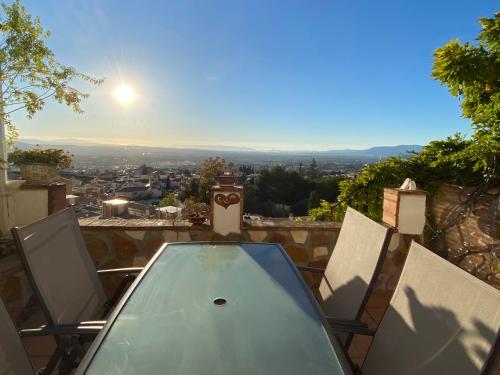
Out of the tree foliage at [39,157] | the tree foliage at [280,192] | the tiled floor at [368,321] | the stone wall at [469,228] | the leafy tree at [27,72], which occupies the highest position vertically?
the leafy tree at [27,72]

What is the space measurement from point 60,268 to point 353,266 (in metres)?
1.60

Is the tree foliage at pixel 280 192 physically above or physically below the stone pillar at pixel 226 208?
below

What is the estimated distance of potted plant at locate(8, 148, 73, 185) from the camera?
9.43ft

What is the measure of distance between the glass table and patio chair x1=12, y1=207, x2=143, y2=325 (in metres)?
0.27

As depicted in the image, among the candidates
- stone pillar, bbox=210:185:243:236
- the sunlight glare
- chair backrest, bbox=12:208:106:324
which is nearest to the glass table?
chair backrest, bbox=12:208:106:324

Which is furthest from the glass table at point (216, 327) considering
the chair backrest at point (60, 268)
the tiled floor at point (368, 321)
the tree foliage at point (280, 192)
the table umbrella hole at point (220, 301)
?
the tree foliage at point (280, 192)

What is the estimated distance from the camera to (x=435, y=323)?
100 centimetres

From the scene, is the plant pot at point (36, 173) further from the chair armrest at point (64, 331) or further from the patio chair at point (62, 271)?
the chair armrest at point (64, 331)

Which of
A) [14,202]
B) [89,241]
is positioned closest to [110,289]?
[89,241]

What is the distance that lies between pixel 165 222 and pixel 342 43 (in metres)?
8.19

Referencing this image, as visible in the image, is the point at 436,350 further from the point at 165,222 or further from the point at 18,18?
the point at 18,18

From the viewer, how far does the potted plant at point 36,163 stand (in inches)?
113

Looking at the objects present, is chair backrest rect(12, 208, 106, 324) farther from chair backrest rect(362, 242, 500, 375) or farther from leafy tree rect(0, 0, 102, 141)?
leafy tree rect(0, 0, 102, 141)

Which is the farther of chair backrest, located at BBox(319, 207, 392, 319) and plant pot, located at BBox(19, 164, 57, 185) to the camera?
plant pot, located at BBox(19, 164, 57, 185)
